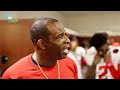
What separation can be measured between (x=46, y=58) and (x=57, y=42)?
0.30ft

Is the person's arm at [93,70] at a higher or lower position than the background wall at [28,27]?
lower

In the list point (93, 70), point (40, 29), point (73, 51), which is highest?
point (40, 29)

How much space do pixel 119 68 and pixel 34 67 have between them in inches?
18.1

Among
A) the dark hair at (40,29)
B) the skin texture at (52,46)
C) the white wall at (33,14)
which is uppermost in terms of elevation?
the white wall at (33,14)

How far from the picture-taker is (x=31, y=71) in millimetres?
1670

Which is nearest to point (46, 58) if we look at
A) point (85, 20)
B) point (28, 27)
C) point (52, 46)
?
point (52, 46)

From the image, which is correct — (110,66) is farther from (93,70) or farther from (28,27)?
(28,27)

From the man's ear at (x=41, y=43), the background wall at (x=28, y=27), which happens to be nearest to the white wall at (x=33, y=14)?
the background wall at (x=28, y=27)

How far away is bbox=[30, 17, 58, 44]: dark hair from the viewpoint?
66.9 inches

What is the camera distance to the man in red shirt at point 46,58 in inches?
65.8

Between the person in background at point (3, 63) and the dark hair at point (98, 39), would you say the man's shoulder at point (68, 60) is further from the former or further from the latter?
the person in background at point (3, 63)
